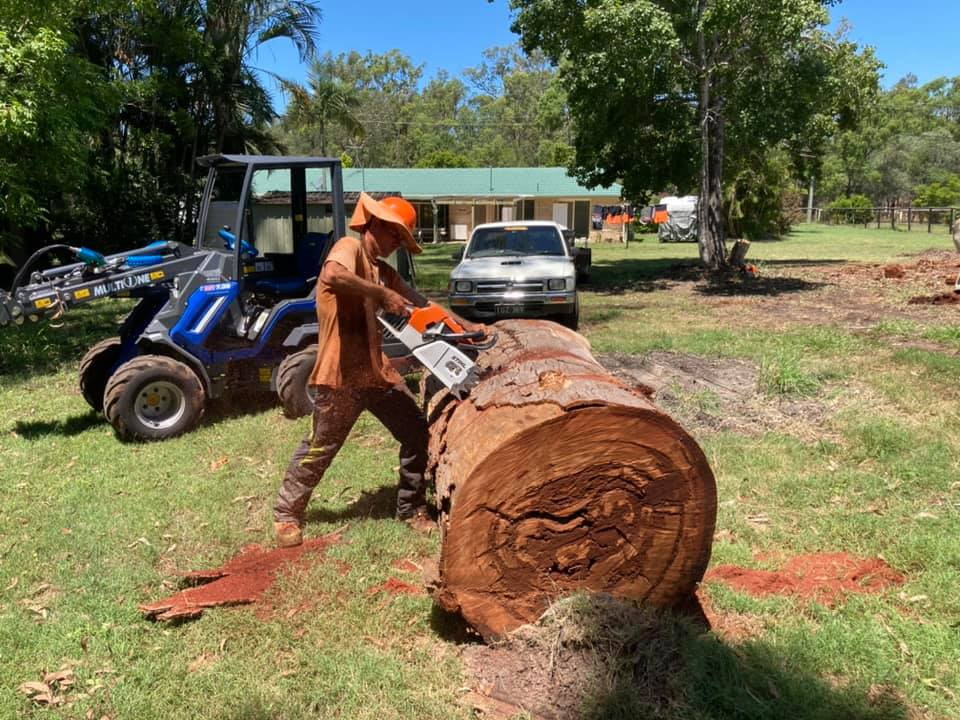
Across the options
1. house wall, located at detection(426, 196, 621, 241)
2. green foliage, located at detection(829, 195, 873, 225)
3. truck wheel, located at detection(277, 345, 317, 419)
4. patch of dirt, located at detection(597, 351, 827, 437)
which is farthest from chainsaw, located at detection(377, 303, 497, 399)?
green foliage, located at detection(829, 195, 873, 225)

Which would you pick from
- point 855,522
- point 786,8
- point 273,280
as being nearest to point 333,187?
point 273,280

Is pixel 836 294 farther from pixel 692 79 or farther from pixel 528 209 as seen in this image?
pixel 528 209

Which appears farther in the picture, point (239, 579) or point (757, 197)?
point (757, 197)

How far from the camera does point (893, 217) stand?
40.8 m

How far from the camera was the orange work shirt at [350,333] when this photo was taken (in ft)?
13.8

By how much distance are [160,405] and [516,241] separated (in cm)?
665

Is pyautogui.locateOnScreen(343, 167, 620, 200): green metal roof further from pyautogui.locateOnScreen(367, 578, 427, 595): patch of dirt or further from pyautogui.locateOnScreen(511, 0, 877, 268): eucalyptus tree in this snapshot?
pyautogui.locateOnScreen(367, 578, 427, 595): patch of dirt

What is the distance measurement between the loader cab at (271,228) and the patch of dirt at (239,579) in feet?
9.85

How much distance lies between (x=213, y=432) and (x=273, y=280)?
5.45 ft

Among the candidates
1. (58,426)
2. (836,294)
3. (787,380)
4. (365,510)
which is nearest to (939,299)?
(836,294)

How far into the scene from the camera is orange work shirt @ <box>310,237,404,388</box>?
13.8 feet

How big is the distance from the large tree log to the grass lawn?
33cm

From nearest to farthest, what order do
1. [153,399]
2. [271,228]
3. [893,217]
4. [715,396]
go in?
[153,399] < [715,396] < [271,228] < [893,217]

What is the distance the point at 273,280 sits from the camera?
739 cm
